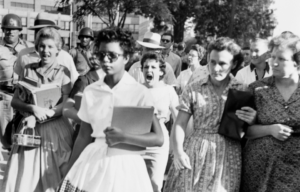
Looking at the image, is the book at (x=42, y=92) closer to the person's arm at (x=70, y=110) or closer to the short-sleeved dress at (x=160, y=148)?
the person's arm at (x=70, y=110)

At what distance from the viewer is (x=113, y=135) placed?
3.37 m

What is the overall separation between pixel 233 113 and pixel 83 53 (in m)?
5.81

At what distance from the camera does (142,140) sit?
347 cm

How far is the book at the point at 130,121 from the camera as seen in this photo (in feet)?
11.3

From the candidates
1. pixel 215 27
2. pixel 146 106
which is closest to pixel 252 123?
pixel 146 106

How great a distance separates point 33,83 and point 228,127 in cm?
205

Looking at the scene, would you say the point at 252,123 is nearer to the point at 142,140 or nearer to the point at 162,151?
the point at 142,140

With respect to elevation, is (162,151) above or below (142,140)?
below

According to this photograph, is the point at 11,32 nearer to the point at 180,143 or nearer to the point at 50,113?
the point at 50,113

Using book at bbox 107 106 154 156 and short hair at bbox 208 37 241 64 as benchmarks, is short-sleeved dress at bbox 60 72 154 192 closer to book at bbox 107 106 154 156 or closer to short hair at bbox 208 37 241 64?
book at bbox 107 106 154 156

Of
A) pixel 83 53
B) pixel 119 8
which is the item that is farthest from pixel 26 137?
pixel 119 8

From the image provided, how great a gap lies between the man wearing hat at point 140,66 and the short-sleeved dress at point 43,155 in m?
2.20

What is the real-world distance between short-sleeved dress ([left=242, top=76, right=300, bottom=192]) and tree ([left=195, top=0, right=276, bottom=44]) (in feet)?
107

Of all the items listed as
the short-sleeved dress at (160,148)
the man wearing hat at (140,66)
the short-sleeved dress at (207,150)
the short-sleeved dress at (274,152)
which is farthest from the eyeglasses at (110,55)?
the man wearing hat at (140,66)
